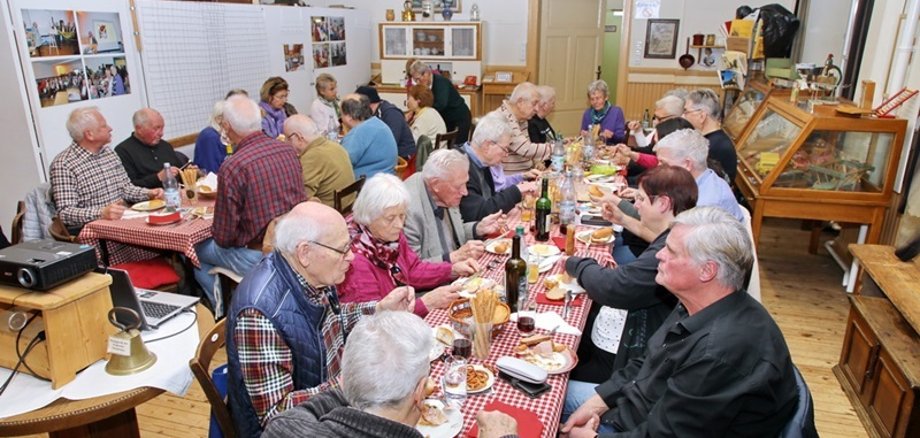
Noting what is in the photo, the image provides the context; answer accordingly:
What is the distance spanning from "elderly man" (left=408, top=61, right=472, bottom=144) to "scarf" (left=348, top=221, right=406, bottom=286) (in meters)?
4.93

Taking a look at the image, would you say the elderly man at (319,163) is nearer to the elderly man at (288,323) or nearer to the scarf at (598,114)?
the elderly man at (288,323)

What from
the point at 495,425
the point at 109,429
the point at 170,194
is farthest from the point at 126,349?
the point at 170,194

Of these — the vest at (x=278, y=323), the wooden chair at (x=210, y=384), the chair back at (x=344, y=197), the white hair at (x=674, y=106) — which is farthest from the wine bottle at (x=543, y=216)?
the white hair at (x=674, y=106)

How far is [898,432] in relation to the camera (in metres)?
2.82

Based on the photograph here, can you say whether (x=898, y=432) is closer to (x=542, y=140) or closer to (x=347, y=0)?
(x=542, y=140)

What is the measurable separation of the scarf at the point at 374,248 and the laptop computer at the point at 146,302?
78 centimetres

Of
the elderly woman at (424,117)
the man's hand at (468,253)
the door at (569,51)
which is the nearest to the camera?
the man's hand at (468,253)

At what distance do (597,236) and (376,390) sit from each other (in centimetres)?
222

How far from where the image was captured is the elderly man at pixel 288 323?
1857 mm

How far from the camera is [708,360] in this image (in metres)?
1.73

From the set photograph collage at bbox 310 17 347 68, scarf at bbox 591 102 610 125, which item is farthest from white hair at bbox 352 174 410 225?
photograph collage at bbox 310 17 347 68

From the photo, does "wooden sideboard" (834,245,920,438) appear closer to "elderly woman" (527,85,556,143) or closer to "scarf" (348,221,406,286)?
"scarf" (348,221,406,286)

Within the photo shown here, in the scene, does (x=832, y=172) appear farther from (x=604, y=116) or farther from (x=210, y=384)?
(x=210, y=384)

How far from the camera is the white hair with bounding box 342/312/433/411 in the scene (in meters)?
1.44
